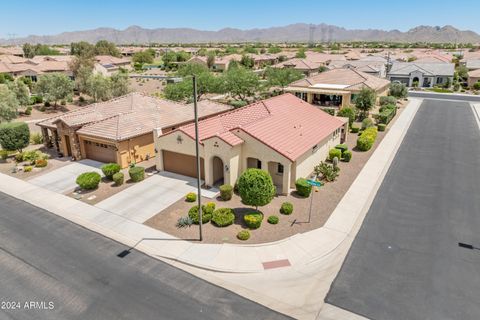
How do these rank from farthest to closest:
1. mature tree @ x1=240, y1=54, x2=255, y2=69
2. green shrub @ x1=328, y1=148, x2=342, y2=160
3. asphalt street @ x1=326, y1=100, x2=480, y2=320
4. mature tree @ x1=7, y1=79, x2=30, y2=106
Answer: mature tree @ x1=240, y1=54, x2=255, y2=69
mature tree @ x1=7, y1=79, x2=30, y2=106
green shrub @ x1=328, y1=148, x2=342, y2=160
asphalt street @ x1=326, y1=100, x2=480, y2=320

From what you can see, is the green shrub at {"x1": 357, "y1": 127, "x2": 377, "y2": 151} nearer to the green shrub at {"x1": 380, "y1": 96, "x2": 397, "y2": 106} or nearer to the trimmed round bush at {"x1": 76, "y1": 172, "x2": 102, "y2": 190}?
the green shrub at {"x1": 380, "y1": 96, "x2": 397, "y2": 106}

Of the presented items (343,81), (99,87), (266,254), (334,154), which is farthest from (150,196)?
(343,81)

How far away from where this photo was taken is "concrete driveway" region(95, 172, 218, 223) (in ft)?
69.3

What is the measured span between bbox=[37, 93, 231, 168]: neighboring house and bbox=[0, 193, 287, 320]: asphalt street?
12056mm

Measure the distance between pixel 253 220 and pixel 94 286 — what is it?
8.65 m

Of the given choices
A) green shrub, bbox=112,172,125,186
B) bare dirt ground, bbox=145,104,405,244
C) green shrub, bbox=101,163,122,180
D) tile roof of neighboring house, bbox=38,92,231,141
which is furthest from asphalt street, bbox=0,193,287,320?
tile roof of neighboring house, bbox=38,92,231,141

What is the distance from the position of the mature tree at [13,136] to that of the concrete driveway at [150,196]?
14.7m

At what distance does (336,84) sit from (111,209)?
154 feet

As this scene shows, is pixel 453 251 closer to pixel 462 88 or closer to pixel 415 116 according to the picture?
pixel 415 116

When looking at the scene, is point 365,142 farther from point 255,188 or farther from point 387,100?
point 387,100

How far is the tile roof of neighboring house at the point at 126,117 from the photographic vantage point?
2997cm

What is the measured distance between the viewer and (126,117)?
31.9m

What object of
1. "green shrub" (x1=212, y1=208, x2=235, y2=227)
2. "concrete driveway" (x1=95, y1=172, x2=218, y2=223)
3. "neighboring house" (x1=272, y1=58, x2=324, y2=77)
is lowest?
"concrete driveway" (x1=95, y1=172, x2=218, y2=223)

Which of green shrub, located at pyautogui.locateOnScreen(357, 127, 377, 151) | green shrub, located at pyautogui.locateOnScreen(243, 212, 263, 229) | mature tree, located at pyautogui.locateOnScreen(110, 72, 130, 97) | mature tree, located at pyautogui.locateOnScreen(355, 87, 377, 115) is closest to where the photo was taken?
green shrub, located at pyautogui.locateOnScreen(243, 212, 263, 229)
